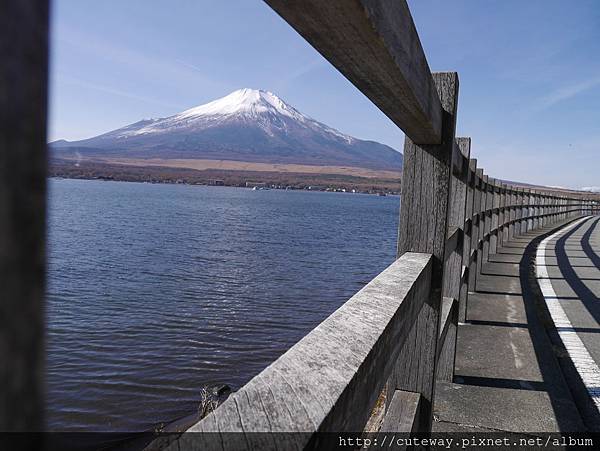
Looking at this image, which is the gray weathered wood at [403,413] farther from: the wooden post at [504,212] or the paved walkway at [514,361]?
the wooden post at [504,212]

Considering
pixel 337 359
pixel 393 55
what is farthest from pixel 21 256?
pixel 393 55

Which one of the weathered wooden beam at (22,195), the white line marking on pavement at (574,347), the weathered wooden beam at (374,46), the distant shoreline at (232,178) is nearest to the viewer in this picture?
the weathered wooden beam at (22,195)

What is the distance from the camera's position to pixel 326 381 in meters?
0.77

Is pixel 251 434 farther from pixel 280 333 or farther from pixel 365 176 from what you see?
pixel 365 176

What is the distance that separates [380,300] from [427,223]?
1.01 meters

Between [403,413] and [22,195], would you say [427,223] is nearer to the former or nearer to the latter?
[403,413]

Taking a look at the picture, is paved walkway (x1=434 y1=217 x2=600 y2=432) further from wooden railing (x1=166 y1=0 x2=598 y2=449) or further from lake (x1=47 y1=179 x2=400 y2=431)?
lake (x1=47 y1=179 x2=400 y2=431)

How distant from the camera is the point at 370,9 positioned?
2.74 ft

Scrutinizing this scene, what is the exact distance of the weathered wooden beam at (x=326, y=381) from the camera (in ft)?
2.05

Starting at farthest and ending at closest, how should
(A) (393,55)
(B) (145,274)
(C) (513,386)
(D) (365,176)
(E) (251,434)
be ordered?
(D) (365,176), (B) (145,274), (C) (513,386), (A) (393,55), (E) (251,434)

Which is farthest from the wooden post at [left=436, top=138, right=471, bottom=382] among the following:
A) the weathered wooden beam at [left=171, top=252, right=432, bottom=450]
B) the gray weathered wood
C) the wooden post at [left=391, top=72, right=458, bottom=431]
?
the weathered wooden beam at [left=171, top=252, right=432, bottom=450]

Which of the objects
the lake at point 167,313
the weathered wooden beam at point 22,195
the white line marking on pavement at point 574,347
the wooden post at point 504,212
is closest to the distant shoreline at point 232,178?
the lake at point 167,313

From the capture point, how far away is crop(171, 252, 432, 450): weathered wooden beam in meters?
0.62

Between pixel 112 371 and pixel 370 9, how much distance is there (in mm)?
9527
